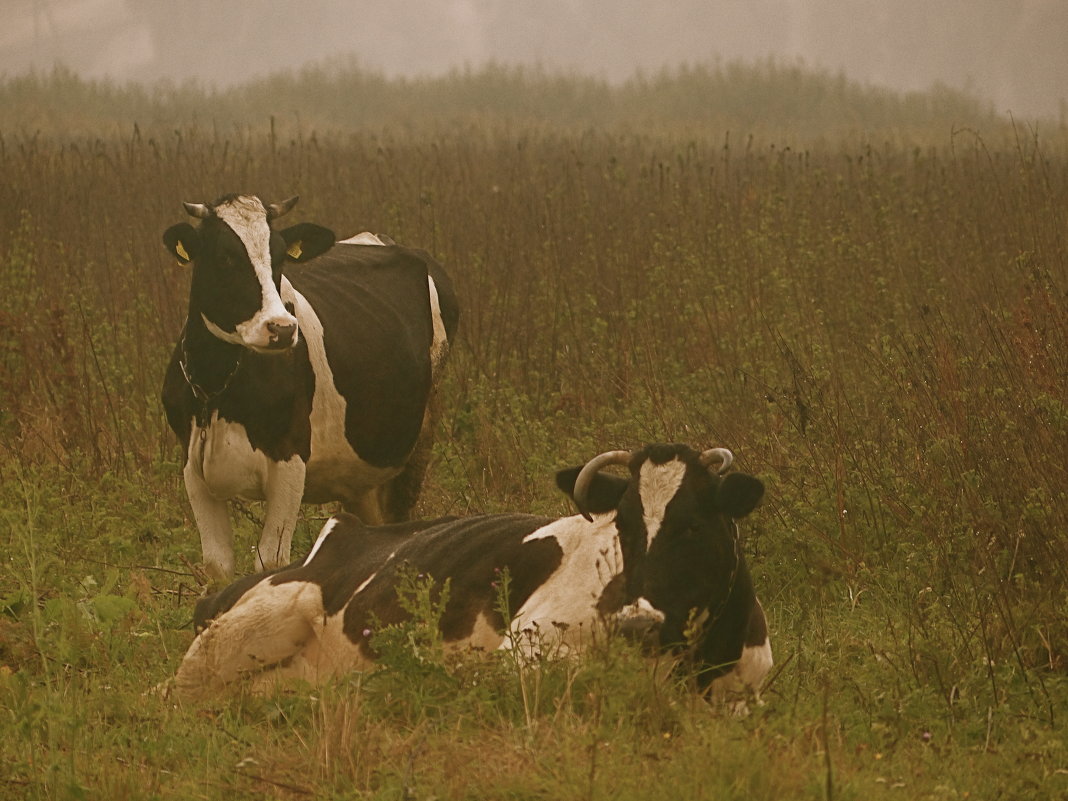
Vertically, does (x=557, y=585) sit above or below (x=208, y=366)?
below

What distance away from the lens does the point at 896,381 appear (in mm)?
7160

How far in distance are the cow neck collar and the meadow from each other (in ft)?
2.79

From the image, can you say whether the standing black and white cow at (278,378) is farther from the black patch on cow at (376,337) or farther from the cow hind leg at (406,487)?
the cow hind leg at (406,487)

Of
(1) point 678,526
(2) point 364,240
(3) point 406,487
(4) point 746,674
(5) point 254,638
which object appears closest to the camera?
(1) point 678,526

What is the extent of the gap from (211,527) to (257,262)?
128cm

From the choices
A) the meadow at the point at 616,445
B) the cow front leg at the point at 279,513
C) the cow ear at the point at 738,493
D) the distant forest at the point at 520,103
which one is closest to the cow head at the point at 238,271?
the cow front leg at the point at 279,513

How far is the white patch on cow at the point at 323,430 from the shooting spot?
762cm

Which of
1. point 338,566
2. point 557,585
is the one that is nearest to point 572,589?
point 557,585

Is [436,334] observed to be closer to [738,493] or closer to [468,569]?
[468,569]

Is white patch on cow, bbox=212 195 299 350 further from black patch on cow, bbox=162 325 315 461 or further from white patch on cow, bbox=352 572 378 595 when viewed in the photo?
white patch on cow, bbox=352 572 378 595

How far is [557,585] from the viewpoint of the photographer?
201 inches

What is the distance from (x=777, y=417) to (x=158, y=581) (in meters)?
3.10

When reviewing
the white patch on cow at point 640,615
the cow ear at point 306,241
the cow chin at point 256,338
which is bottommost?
the white patch on cow at point 640,615

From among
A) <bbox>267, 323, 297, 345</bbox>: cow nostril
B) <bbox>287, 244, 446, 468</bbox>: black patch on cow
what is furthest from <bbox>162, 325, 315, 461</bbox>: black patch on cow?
<bbox>287, 244, 446, 468</bbox>: black patch on cow
